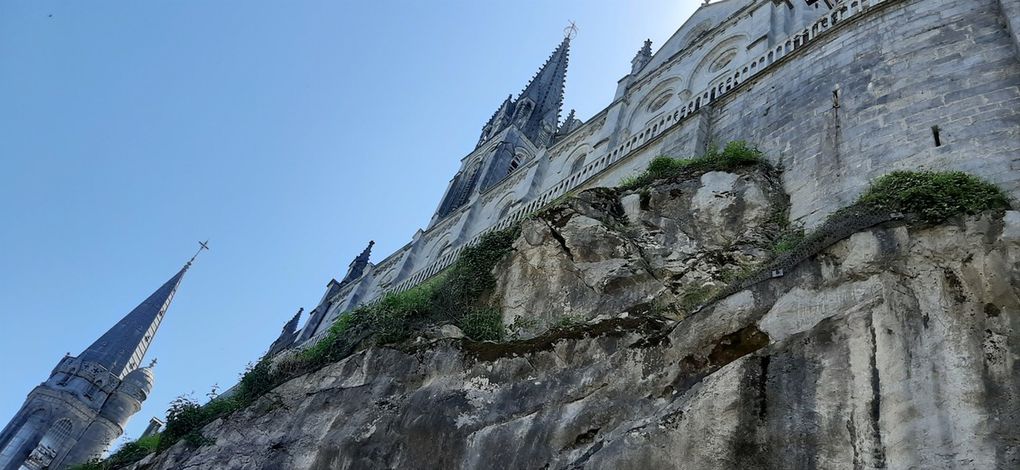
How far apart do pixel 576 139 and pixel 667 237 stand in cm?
1296

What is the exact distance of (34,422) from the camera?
31.4 metres

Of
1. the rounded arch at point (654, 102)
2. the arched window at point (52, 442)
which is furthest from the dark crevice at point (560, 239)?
the arched window at point (52, 442)

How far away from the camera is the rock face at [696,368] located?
25.3ft

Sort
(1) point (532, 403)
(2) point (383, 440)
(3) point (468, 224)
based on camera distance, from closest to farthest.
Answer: (1) point (532, 403) < (2) point (383, 440) < (3) point (468, 224)

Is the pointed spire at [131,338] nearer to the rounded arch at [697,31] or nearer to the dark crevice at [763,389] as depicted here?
the rounded arch at [697,31]

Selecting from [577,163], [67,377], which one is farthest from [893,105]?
[67,377]

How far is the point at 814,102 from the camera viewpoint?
15.1 m

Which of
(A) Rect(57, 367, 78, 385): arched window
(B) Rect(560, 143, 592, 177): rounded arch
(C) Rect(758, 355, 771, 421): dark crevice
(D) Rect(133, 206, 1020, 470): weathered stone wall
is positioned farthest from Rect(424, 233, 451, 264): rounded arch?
(C) Rect(758, 355, 771, 421): dark crevice

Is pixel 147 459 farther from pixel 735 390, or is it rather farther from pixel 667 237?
pixel 735 390

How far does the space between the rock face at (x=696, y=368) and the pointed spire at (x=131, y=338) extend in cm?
2322

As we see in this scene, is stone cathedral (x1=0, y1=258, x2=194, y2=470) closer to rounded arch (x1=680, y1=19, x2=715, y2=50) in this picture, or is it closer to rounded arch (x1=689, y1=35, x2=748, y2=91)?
rounded arch (x1=689, y1=35, x2=748, y2=91)

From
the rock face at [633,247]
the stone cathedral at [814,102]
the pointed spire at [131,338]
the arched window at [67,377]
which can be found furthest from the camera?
the pointed spire at [131,338]

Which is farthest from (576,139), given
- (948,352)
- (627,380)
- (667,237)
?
(948,352)

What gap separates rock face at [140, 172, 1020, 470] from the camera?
772cm
